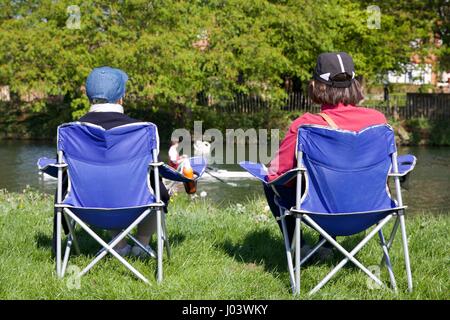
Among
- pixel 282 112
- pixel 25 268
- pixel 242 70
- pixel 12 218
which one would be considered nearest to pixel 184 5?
pixel 242 70

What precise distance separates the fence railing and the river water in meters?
3.96

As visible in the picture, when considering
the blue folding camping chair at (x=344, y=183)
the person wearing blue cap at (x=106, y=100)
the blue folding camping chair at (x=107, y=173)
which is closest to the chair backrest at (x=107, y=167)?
the blue folding camping chair at (x=107, y=173)

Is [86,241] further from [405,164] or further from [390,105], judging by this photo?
[390,105]

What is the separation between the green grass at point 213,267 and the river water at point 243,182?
4.88 meters

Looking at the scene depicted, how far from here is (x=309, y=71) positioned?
91.0 ft

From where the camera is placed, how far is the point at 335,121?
14.4 feet

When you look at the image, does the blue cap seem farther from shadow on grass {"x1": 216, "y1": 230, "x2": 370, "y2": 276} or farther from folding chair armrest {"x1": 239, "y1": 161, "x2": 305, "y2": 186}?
shadow on grass {"x1": 216, "y1": 230, "x2": 370, "y2": 276}

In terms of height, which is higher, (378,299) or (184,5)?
(184,5)

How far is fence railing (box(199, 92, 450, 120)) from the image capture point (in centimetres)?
2748

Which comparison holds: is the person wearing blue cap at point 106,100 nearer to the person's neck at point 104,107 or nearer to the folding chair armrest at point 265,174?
the person's neck at point 104,107

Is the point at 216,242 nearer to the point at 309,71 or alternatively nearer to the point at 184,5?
the point at 184,5

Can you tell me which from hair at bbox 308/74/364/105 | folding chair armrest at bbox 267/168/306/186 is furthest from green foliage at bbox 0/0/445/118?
folding chair armrest at bbox 267/168/306/186

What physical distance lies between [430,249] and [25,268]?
10.0 feet

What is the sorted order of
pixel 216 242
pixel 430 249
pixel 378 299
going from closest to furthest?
pixel 378 299 < pixel 430 249 < pixel 216 242
